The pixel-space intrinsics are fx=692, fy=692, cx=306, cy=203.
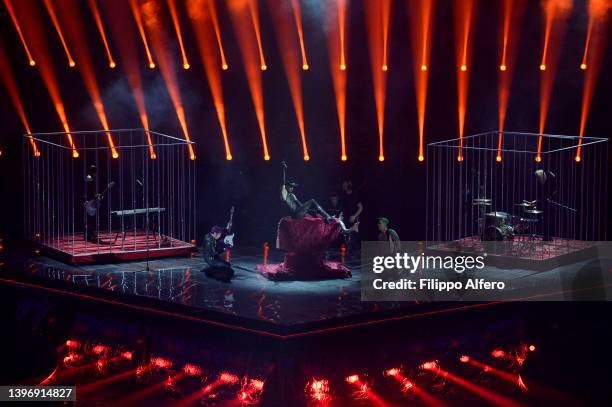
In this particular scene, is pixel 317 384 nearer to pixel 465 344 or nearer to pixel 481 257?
pixel 465 344

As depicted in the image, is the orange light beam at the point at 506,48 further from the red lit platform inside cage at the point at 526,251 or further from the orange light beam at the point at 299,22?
the orange light beam at the point at 299,22

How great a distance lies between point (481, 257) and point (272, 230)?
16.6 feet

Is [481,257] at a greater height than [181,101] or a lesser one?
lesser

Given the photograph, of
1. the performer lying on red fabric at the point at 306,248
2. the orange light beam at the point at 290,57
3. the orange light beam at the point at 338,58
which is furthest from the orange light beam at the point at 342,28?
the performer lying on red fabric at the point at 306,248

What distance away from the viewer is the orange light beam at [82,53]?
13.7 m

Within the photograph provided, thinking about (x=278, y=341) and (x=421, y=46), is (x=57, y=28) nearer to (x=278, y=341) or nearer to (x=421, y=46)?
(x=421, y=46)

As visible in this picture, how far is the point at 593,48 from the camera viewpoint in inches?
481

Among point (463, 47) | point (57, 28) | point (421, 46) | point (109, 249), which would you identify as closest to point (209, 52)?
point (57, 28)

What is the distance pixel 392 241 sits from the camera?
32.4 feet

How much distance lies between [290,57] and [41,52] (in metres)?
4.95

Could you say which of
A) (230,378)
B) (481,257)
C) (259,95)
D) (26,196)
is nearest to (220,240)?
(230,378)

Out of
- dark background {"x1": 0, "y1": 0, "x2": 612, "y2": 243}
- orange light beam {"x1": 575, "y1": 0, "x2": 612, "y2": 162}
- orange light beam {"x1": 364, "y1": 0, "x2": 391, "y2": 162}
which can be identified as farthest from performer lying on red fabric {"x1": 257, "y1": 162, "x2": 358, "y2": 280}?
orange light beam {"x1": 575, "y1": 0, "x2": 612, "y2": 162}

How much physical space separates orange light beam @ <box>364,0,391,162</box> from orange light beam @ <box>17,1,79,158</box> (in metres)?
5.97

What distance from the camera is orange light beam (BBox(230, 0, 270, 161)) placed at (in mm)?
13602
